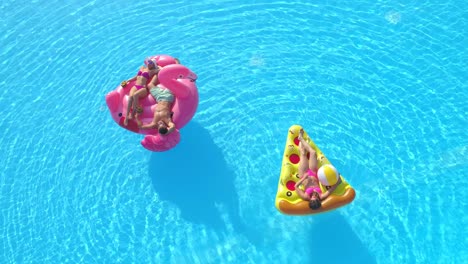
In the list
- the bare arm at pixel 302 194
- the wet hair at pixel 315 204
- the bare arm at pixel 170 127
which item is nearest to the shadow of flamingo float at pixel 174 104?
the bare arm at pixel 170 127

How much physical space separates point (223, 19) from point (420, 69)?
10.8 feet

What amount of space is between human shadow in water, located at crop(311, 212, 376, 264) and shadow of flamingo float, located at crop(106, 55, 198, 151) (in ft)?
6.94

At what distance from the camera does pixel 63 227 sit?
22.7 ft

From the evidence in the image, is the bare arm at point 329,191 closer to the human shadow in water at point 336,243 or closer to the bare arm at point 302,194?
the bare arm at point 302,194

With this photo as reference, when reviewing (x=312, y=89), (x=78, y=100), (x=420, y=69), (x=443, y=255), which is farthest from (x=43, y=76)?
(x=443, y=255)

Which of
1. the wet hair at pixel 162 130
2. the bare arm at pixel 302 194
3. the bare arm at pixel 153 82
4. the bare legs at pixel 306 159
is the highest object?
the bare arm at pixel 153 82

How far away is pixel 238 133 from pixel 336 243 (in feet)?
6.80

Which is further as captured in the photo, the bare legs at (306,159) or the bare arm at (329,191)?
the bare legs at (306,159)

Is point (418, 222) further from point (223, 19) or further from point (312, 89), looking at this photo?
point (223, 19)

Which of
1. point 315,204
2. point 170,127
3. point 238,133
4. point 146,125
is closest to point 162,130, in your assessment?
point 170,127

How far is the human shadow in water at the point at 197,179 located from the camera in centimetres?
688

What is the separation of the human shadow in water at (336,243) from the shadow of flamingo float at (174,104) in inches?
83.3

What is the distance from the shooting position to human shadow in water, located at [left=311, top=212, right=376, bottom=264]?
6348mm

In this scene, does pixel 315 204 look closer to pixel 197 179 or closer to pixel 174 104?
pixel 197 179
